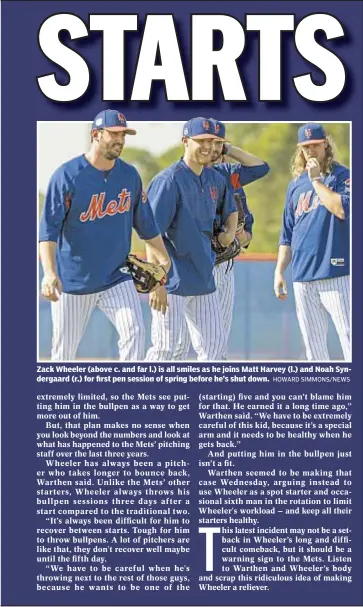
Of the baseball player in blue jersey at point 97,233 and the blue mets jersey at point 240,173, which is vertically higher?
the blue mets jersey at point 240,173

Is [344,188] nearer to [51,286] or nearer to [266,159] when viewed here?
[266,159]

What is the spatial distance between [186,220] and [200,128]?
499mm

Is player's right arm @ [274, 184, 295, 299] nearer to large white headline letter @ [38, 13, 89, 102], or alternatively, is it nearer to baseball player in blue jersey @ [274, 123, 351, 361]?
baseball player in blue jersey @ [274, 123, 351, 361]

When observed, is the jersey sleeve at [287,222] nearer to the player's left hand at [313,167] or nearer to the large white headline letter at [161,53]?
the player's left hand at [313,167]

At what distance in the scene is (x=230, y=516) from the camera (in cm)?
880

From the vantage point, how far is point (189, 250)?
29.8ft

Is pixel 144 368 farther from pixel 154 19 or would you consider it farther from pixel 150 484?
pixel 154 19

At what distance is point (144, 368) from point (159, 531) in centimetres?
81

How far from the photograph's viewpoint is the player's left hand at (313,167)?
30.5 ft

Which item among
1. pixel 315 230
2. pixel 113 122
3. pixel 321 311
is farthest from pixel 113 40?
pixel 321 311

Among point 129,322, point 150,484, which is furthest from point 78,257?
point 150,484

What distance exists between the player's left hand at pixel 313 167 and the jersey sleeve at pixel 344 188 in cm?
15

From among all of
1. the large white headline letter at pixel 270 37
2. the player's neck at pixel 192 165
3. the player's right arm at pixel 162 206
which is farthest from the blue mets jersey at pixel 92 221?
the large white headline letter at pixel 270 37

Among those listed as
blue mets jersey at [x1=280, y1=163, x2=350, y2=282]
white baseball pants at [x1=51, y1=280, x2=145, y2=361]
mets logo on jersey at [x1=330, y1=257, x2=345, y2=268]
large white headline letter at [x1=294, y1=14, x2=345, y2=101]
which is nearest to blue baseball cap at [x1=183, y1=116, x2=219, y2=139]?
large white headline letter at [x1=294, y1=14, x2=345, y2=101]
